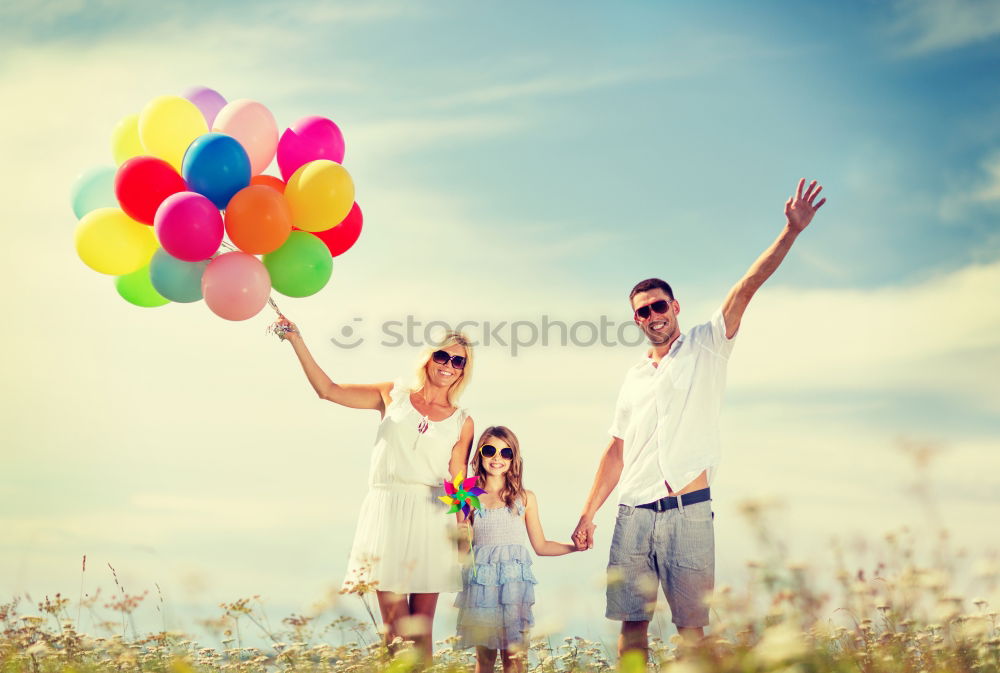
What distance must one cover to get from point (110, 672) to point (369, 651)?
134cm

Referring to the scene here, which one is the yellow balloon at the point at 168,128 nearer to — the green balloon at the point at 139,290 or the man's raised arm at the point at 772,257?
the green balloon at the point at 139,290

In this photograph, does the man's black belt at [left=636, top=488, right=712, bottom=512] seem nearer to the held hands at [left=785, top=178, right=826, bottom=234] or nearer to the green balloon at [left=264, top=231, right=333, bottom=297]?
the held hands at [left=785, top=178, right=826, bottom=234]

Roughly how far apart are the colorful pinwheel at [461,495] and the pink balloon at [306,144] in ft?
6.91

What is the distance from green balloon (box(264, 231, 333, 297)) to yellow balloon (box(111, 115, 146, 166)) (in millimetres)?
1159

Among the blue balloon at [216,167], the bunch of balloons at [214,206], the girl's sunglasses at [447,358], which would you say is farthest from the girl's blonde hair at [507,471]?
the blue balloon at [216,167]

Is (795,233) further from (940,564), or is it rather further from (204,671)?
(204,671)

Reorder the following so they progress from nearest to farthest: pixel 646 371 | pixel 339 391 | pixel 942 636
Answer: pixel 942 636, pixel 646 371, pixel 339 391

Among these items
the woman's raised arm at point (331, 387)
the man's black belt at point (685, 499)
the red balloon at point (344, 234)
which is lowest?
the man's black belt at point (685, 499)

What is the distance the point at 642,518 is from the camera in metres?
4.70

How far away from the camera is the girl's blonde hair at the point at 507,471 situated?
520cm

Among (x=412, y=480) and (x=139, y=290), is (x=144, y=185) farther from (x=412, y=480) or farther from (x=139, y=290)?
(x=412, y=480)

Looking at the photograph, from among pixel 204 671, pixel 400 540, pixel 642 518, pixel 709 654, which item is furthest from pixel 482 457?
pixel 709 654

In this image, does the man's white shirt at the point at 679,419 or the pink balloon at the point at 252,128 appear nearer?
the man's white shirt at the point at 679,419

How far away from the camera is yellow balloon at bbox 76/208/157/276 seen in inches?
212
